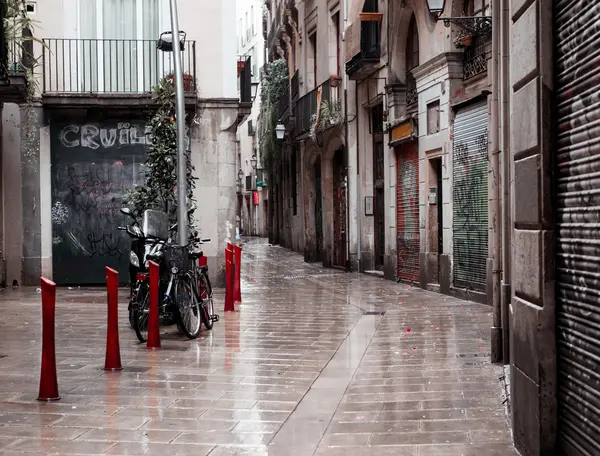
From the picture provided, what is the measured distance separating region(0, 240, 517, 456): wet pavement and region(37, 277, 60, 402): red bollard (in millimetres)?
132

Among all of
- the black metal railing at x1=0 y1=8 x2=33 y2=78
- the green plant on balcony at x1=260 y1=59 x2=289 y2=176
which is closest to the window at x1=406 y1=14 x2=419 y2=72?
the black metal railing at x1=0 y1=8 x2=33 y2=78

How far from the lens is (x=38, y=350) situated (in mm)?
9953

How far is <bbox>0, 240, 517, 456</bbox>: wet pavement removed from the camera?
5762 millimetres

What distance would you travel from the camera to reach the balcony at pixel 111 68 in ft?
62.2

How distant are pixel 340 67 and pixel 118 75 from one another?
877cm

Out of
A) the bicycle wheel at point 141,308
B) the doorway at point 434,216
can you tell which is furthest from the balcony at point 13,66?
the doorway at point 434,216

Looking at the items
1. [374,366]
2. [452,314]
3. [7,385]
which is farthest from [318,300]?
[7,385]

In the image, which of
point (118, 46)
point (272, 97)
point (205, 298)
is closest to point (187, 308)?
point (205, 298)

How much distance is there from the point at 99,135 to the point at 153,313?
1054cm

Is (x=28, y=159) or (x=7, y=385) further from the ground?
(x=28, y=159)

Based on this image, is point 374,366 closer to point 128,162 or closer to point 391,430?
point 391,430

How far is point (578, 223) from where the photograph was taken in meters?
4.46

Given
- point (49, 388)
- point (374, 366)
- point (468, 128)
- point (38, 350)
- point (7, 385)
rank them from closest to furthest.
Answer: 1. point (49, 388)
2. point (7, 385)
3. point (374, 366)
4. point (38, 350)
5. point (468, 128)

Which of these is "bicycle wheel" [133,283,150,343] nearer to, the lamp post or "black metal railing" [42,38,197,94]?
the lamp post
